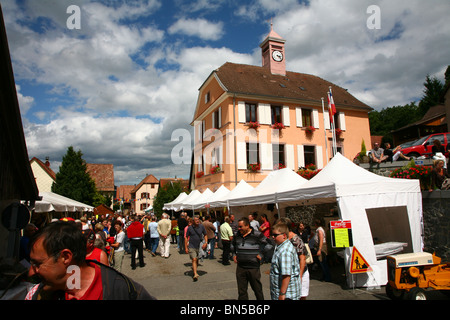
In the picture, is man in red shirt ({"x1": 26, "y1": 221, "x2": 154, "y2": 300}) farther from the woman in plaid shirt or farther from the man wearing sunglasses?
the man wearing sunglasses

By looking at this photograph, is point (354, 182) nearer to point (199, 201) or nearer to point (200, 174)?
point (199, 201)

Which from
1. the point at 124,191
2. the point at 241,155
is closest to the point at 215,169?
the point at 241,155

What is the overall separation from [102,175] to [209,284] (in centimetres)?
6238

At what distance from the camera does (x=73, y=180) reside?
39.2m

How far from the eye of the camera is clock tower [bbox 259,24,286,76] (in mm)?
26938

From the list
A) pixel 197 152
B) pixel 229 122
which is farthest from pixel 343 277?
pixel 197 152

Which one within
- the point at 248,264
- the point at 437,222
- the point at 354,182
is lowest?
the point at 248,264

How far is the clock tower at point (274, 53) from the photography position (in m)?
26.9

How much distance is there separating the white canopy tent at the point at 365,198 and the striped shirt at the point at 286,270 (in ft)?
12.1

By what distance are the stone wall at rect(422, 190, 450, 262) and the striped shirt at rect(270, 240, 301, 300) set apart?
6.19 meters

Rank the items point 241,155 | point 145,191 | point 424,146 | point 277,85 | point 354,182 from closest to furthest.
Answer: point 354,182, point 424,146, point 241,155, point 277,85, point 145,191

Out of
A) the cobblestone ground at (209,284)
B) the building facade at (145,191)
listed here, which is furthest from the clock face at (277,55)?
the building facade at (145,191)

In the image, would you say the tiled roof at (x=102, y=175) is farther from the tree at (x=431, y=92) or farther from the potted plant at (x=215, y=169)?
the tree at (x=431, y=92)
